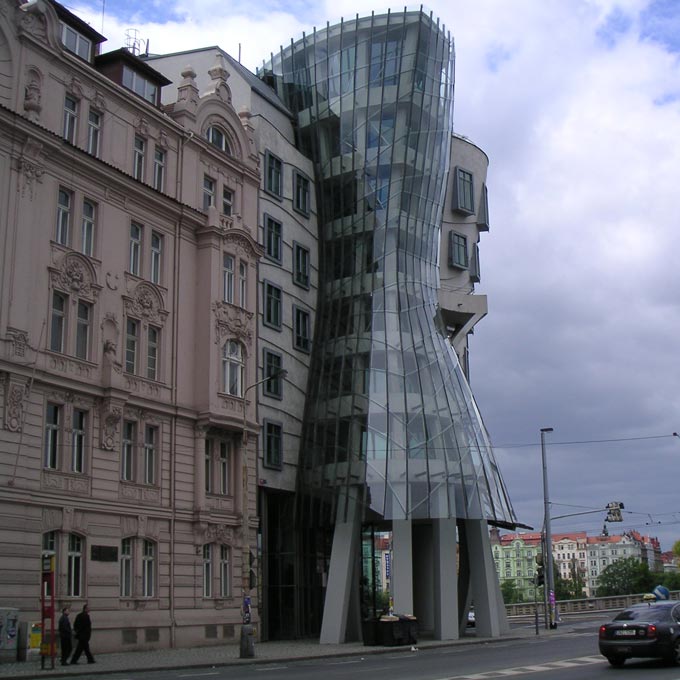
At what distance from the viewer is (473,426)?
153 feet

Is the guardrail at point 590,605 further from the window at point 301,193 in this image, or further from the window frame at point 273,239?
the window frame at point 273,239

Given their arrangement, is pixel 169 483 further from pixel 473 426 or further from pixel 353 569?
pixel 473 426

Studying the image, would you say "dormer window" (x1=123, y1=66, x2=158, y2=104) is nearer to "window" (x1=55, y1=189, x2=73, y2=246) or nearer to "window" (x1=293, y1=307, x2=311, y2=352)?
"window" (x1=55, y1=189, x2=73, y2=246)

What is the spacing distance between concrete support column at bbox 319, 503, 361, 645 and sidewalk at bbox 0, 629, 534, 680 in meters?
0.78

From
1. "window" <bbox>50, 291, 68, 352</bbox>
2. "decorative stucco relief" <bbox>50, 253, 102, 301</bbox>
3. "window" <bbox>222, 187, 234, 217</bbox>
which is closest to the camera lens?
"window" <bbox>50, 291, 68, 352</bbox>

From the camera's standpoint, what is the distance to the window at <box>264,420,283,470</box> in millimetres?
43344

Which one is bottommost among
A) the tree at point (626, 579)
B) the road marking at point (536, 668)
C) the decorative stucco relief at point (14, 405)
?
the tree at point (626, 579)

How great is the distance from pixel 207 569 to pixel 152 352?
28.9 ft

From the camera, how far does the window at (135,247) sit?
120 ft

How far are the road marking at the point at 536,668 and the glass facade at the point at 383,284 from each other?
53.9 ft

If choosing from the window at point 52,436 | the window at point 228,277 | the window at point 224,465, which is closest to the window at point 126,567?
the window at point 52,436

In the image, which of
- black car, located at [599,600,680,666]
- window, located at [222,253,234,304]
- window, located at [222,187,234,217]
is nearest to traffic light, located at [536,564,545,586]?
window, located at [222,253,234,304]

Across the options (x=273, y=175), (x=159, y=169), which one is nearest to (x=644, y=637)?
(x=159, y=169)

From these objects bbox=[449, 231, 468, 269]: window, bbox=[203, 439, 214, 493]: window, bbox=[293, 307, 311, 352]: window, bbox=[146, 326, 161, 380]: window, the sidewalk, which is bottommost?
the sidewalk
